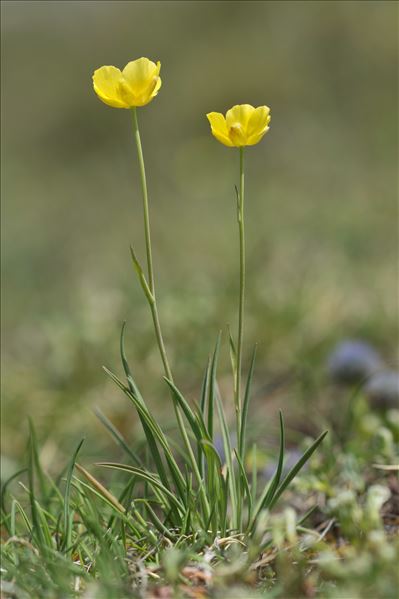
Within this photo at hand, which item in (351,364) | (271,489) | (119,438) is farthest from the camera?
(351,364)

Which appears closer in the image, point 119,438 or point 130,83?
point 130,83

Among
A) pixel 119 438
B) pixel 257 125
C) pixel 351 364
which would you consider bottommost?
pixel 351 364

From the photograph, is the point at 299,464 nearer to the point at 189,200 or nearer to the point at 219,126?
the point at 219,126

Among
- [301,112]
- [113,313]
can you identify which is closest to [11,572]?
[113,313]

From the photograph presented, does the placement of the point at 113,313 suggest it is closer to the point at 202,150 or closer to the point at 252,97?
the point at 202,150

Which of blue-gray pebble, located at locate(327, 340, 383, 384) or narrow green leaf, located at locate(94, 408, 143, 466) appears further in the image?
blue-gray pebble, located at locate(327, 340, 383, 384)

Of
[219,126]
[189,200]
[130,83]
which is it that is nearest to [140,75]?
[130,83]

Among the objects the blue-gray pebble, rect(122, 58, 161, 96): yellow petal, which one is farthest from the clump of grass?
the blue-gray pebble

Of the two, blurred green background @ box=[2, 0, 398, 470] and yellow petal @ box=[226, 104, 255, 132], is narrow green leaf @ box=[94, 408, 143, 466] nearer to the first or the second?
yellow petal @ box=[226, 104, 255, 132]
